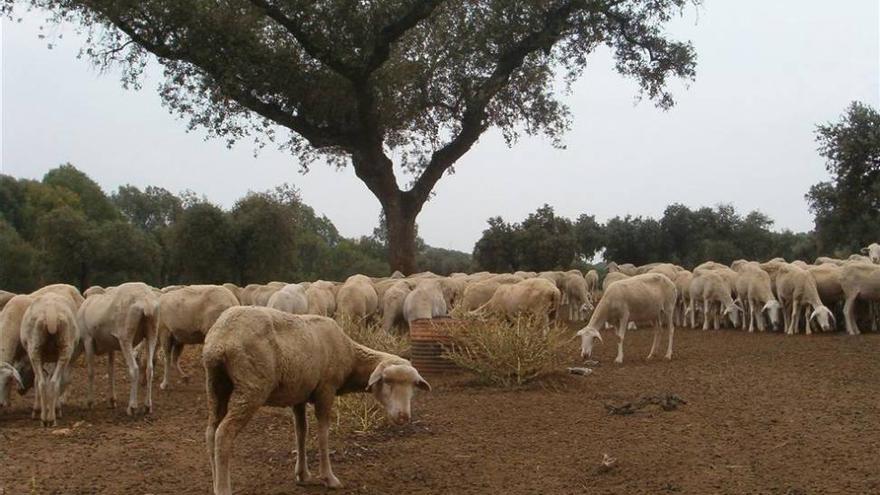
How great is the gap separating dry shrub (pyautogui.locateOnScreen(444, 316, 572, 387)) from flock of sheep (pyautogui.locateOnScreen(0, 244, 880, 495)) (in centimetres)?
59

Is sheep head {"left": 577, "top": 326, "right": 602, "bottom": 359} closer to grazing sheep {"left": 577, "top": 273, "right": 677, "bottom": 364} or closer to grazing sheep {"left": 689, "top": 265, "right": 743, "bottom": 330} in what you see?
grazing sheep {"left": 577, "top": 273, "right": 677, "bottom": 364}

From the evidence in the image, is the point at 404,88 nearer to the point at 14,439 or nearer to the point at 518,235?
the point at 518,235

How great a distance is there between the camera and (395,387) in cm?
852

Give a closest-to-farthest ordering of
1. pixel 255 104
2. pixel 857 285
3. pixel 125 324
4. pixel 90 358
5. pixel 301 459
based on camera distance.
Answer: pixel 301 459 → pixel 125 324 → pixel 90 358 → pixel 857 285 → pixel 255 104

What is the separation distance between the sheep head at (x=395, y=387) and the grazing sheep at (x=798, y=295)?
48.6 feet

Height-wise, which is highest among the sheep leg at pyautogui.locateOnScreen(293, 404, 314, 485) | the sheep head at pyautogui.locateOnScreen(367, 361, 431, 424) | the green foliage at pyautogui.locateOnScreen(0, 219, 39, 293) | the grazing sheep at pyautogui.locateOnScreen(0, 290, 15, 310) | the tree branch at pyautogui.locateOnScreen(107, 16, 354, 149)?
the tree branch at pyautogui.locateOnScreen(107, 16, 354, 149)

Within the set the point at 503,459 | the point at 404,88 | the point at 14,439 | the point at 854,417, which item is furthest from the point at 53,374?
the point at 404,88

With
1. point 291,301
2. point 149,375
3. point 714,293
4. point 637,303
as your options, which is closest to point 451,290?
point 714,293

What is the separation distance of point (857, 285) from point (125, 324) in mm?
15825

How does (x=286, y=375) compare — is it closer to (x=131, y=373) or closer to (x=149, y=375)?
(x=131, y=373)

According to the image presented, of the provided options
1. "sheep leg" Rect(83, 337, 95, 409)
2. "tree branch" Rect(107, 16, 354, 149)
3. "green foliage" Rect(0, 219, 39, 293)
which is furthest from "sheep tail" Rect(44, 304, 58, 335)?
"green foliage" Rect(0, 219, 39, 293)

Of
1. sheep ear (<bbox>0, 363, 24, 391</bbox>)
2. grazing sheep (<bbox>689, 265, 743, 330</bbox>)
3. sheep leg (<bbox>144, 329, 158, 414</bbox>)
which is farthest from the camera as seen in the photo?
grazing sheep (<bbox>689, 265, 743, 330</bbox>)

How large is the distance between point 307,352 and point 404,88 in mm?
23680

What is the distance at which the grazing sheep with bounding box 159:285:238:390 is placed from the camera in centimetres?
1514
